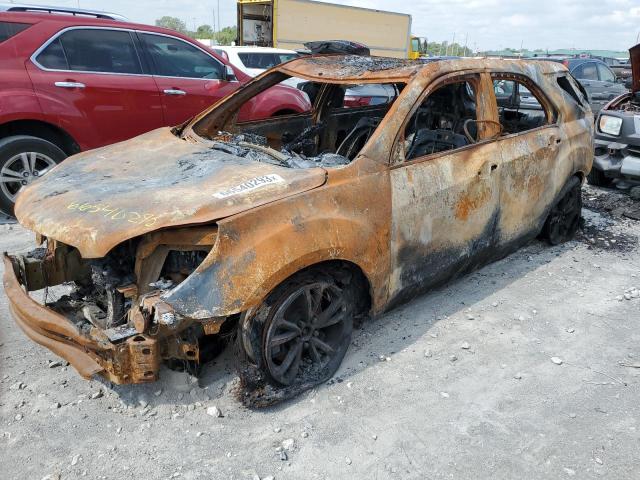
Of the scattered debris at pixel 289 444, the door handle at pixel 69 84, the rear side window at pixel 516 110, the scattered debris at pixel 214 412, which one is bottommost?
the scattered debris at pixel 289 444

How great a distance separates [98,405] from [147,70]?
167 inches

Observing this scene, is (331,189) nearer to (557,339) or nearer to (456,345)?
(456,345)

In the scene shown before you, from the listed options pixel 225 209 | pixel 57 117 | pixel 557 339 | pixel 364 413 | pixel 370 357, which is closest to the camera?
pixel 225 209

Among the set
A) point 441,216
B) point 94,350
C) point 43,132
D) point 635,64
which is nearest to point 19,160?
point 43,132

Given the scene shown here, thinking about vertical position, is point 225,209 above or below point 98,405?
above

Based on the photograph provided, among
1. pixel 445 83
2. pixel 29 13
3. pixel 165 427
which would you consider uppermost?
pixel 29 13

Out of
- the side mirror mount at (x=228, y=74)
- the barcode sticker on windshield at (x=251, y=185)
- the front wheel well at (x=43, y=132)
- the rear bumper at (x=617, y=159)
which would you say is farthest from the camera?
the side mirror mount at (x=228, y=74)

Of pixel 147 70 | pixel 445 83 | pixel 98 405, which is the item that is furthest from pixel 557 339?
pixel 147 70

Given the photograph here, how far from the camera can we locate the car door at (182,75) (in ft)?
19.7

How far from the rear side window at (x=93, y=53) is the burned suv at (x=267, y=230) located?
Result: 218 cm

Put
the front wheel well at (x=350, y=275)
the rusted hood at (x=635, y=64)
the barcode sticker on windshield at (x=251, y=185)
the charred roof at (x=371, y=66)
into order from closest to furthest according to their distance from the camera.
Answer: the barcode sticker on windshield at (x=251, y=185)
the front wheel well at (x=350, y=275)
the charred roof at (x=371, y=66)
the rusted hood at (x=635, y=64)

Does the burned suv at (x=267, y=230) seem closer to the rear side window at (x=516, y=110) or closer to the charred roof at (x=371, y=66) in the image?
the charred roof at (x=371, y=66)

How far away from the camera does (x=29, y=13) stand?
537 cm

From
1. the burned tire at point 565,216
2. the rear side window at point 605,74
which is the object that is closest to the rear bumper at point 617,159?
the burned tire at point 565,216
